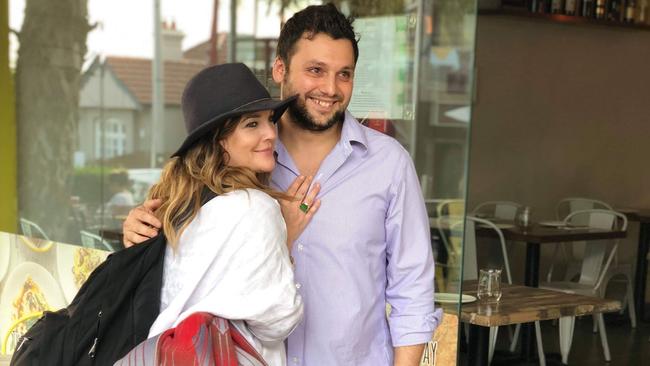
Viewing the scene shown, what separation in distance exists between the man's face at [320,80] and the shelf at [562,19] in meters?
5.91

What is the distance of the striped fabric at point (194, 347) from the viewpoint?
157 centimetres

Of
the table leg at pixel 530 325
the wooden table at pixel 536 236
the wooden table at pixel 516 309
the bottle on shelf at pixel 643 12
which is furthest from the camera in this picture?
the bottle on shelf at pixel 643 12

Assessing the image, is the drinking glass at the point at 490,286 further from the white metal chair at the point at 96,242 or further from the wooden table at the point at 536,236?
the white metal chair at the point at 96,242

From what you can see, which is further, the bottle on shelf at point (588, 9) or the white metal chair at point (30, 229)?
the bottle on shelf at point (588, 9)

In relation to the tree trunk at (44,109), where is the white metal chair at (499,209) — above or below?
below

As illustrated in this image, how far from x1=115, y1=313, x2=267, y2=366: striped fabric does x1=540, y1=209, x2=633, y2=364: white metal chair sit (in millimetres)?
4424

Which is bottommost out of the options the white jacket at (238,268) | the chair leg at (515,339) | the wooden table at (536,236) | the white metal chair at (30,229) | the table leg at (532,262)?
the chair leg at (515,339)

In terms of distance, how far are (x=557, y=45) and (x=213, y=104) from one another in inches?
266

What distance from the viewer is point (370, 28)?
4.24 meters

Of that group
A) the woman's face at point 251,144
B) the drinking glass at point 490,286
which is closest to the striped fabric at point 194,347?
the woman's face at point 251,144

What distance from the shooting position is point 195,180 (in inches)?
68.8

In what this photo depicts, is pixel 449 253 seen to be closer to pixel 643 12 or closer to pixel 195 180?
pixel 195 180

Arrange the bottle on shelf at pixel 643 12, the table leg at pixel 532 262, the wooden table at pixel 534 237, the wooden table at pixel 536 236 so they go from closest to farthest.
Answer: the wooden table at pixel 534 237 < the wooden table at pixel 536 236 < the table leg at pixel 532 262 < the bottle on shelf at pixel 643 12

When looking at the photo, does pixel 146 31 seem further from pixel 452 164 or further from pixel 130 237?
pixel 130 237
